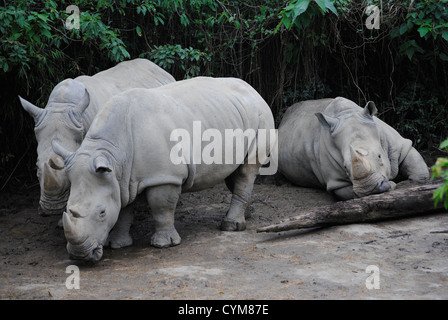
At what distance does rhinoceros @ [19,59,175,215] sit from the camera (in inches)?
243

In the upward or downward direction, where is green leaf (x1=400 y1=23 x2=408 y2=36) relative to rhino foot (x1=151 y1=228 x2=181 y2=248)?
upward

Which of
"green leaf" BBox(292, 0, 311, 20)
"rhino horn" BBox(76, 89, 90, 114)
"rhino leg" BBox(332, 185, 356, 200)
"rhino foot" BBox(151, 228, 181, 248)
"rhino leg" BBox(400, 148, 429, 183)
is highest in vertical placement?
"green leaf" BBox(292, 0, 311, 20)

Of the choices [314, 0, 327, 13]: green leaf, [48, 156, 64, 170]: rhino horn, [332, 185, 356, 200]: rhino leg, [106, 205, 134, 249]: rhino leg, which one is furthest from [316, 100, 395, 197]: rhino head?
[48, 156, 64, 170]: rhino horn

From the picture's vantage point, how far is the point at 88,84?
7344 millimetres

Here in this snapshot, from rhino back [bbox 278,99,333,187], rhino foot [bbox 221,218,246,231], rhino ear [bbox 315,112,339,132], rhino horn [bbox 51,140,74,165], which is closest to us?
rhino horn [bbox 51,140,74,165]

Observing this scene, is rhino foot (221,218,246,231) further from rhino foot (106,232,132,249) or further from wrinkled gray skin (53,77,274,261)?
rhino foot (106,232,132,249)

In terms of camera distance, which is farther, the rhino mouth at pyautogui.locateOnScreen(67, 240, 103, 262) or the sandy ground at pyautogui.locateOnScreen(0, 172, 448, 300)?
the rhino mouth at pyautogui.locateOnScreen(67, 240, 103, 262)

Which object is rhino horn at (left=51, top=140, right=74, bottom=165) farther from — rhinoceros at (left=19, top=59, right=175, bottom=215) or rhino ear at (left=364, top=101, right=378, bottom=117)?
rhino ear at (left=364, top=101, right=378, bottom=117)

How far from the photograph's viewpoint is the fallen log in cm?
661

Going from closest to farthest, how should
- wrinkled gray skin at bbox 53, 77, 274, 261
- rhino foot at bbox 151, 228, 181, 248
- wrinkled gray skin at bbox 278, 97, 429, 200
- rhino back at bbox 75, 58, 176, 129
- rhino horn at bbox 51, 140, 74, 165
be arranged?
wrinkled gray skin at bbox 53, 77, 274, 261 < rhino horn at bbox 51, 140, 74, 165 < rhino foot at bbox 151, 228, 181, 248 < rhino back at bbox 75, 58, 176, 129 < wrinkled gray skin at bbox 278, 97, 429, 200

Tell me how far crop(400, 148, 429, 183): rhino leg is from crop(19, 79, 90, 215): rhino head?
4070mm

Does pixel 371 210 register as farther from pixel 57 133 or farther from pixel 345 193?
pixel 57 133
